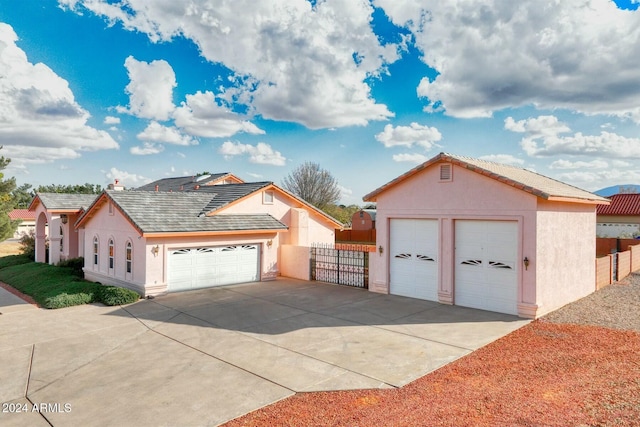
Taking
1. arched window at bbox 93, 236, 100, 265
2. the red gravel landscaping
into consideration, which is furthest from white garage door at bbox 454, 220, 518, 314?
arched window at bbox 93, 236, 100, 265

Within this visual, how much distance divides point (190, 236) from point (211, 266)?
1.63 m

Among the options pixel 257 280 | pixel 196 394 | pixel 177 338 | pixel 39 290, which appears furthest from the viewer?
pixel 257 280

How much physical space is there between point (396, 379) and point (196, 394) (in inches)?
137

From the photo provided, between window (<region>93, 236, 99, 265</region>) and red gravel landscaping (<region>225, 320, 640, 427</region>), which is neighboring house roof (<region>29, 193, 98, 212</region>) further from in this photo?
red gravel landscaping (<region>225, 320, 640, 427</region>)

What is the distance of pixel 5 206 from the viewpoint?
27938mm

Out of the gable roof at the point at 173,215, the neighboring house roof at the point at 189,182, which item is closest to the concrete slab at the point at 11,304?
the gable roof at the point at 173,215

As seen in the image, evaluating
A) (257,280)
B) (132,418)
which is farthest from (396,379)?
(257,280)

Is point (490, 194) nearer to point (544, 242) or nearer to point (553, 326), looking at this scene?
point (544, 242)

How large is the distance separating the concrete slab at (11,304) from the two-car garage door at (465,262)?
41.4 feet

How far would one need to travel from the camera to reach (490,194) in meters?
12.2

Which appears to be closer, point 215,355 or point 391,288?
point 215,355

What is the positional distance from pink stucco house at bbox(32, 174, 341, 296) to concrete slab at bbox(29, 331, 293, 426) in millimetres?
6761

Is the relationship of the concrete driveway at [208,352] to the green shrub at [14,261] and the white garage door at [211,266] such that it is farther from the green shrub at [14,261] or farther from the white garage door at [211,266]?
the green shrub at [14,261]

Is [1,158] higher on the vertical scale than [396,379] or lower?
higher
